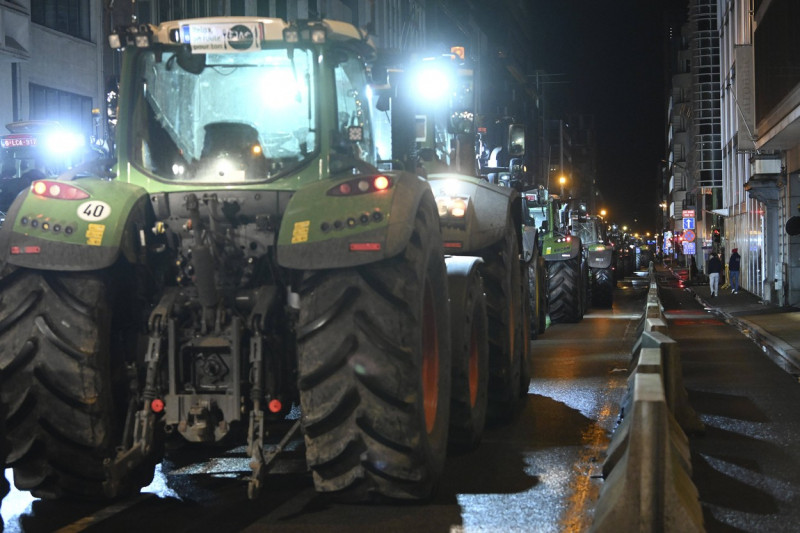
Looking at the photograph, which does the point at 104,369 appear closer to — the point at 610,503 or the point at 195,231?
the point at 195,231

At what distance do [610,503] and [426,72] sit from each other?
427cm

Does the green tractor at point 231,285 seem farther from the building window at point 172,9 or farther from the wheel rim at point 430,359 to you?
the building window at point 172,9

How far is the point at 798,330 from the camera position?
25.0 meters

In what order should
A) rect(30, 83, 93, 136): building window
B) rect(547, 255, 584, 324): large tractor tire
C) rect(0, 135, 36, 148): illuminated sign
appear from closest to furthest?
rect(0, 135, 36, 148): illuminated sign
rect(547, 255, 584, 324): large tractor tire
rect(30, 83, 93, 136): building window

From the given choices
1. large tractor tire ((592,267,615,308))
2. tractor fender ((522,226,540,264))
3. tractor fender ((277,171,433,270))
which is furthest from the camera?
large tractor tire ((592,267,615,308))

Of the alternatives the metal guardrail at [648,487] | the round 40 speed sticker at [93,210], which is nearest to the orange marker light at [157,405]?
the round 40 speed sticker at [93,210]

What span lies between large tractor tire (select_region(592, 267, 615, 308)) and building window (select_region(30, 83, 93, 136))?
14.6 meters

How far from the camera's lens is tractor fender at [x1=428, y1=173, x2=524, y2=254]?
10789 millimetres

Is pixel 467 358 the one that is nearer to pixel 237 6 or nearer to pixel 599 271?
pixel 599 271

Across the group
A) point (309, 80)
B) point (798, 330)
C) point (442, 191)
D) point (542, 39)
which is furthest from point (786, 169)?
point (542, 39)

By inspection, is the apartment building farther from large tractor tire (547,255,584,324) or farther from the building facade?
the building facade

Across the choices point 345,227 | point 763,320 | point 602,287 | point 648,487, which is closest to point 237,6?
point 602,287

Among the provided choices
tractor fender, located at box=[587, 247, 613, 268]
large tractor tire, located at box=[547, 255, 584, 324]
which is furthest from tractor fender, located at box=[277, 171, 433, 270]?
tractor fender, located at box=[587, 247, 613, 268]

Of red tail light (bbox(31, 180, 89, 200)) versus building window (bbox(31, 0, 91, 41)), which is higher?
building window (bbox(31, 0, 91, 41))
